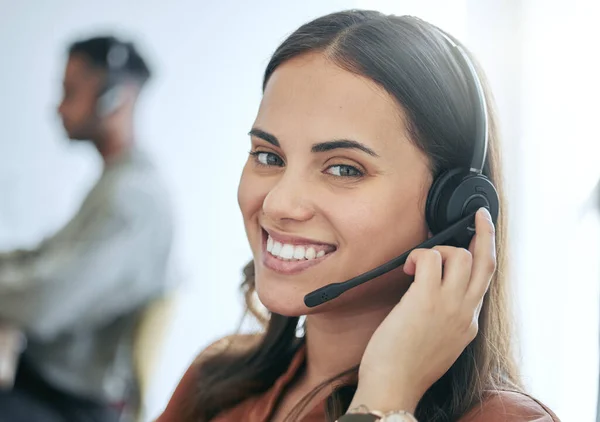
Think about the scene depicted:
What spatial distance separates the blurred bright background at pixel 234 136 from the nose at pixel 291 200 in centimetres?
71

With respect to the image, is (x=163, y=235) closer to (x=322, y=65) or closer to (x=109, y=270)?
(x=109, y=270)

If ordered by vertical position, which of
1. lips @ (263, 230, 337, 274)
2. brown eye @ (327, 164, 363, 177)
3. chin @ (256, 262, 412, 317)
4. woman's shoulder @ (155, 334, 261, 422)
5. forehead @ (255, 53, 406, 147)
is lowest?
woman's shoulder @ (155, 334, 261, 422)

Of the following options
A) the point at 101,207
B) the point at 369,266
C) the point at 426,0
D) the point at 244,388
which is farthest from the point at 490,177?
the point at 101,207

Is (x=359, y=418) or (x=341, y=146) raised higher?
(x=341, y=146)

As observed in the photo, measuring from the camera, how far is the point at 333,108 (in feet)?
3.45

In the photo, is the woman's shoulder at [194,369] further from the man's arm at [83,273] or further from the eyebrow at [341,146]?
the eyebrow at [341,146]

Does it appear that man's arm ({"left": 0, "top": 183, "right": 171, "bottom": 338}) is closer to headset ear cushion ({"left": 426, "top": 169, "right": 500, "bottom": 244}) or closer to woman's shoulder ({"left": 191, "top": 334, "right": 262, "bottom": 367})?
woman's shoulder ({"left": 191, "top": 334, "right": 262, "bottom": 367})

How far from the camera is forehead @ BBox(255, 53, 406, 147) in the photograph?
3.43 feet

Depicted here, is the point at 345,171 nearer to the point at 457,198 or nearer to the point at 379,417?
the point at 457,198

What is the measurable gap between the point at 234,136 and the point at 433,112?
0.80 meters

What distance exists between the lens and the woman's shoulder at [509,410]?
985mm

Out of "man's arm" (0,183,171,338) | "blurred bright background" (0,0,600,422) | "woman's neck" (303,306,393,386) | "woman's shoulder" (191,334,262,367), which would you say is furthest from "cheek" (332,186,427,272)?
"man's arm" (0,183,171,338)

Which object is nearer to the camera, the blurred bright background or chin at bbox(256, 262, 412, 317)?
chin at bbox(256, 262, 412, 317)

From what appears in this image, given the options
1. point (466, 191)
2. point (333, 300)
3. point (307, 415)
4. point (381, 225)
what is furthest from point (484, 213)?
point (307, 415)
